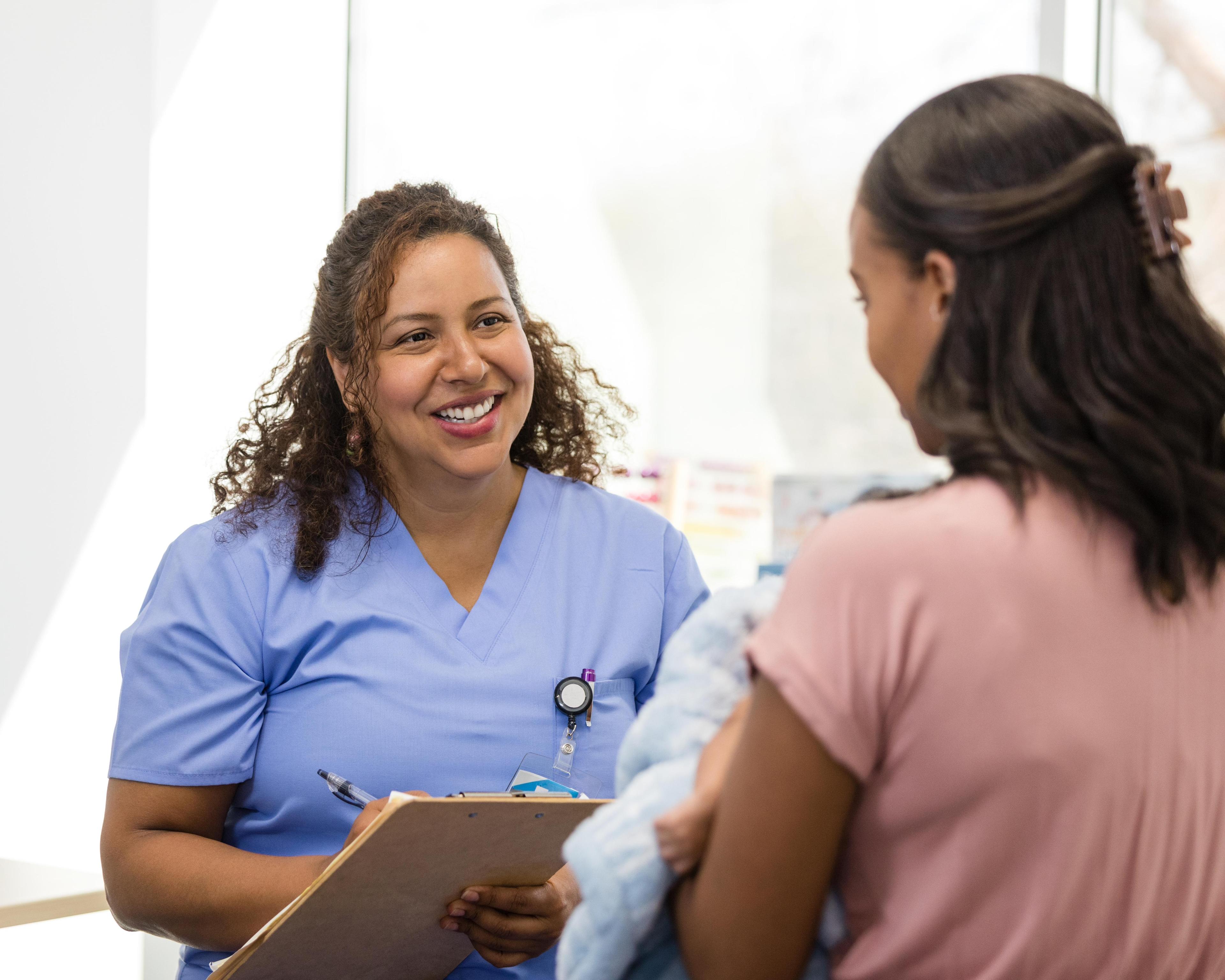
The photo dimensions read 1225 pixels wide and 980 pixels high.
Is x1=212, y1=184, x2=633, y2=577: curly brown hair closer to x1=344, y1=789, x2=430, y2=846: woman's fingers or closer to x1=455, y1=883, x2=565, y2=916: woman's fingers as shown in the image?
x1=344, y1=789, x2=430, y2=846: woman's fingers

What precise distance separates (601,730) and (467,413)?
1.54ft

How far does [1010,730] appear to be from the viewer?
2.15 feet

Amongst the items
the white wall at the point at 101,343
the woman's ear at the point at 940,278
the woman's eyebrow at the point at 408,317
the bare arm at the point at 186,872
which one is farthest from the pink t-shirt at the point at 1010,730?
the white wall at the point at 101,343

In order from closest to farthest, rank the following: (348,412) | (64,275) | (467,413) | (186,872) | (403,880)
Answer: (403,880), (186,872), (467,413), (348,412), (64,275)

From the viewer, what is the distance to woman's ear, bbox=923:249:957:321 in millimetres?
715

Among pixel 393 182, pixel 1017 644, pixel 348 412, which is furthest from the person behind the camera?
pixel 393 182

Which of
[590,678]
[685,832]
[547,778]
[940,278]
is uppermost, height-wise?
[940,278]

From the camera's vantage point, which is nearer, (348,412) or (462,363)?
(462,363)

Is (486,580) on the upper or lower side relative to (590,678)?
upper

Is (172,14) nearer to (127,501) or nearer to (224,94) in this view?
(224,94)

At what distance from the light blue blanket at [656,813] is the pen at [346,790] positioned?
580 millimetres

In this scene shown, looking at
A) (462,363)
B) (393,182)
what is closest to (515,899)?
(462,363)

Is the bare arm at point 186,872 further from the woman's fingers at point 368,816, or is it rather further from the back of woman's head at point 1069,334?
the back of woman's head at point 1069,334

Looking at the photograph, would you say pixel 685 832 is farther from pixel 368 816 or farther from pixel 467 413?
pixel 467 413
